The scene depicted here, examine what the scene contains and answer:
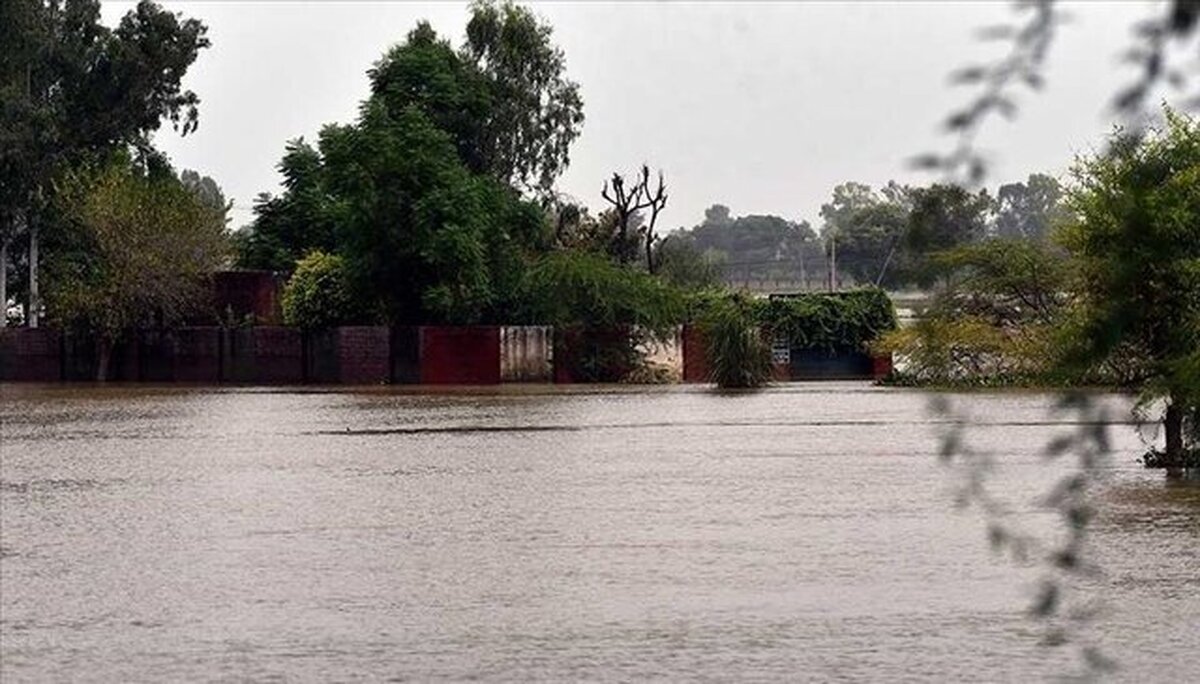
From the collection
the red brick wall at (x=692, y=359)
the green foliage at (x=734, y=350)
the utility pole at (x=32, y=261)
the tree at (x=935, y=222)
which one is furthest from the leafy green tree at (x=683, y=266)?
the tree at (x=935, y=222)

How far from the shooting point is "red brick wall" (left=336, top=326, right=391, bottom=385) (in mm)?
53312

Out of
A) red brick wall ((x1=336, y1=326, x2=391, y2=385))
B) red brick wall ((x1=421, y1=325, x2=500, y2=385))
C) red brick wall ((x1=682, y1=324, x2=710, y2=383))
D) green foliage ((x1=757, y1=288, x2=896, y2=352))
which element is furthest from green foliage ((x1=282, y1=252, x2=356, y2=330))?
green foliage ((x1=757, y1=288, x2=896, y2=352))

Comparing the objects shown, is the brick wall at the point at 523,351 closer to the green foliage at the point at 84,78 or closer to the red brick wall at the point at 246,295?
the red brick wall at the point at 246,295

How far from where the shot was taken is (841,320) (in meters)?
59.0

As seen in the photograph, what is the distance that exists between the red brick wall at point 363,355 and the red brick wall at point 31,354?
863 cm

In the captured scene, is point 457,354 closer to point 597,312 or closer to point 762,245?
point 597,312

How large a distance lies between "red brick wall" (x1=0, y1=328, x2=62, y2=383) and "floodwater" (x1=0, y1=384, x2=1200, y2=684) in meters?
29.0

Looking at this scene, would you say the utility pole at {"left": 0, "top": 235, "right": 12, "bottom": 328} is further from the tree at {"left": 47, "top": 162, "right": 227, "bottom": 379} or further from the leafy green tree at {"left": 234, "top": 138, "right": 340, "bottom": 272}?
the leafy green tree at {"left": 234, "top": 138, "right": 340, "bottom": 272}

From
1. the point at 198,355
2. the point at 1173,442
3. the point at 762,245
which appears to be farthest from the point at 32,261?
the point at 762,245

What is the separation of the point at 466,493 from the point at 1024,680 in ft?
36.0

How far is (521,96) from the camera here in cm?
7062

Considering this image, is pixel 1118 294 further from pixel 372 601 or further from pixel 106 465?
pixel 106 465

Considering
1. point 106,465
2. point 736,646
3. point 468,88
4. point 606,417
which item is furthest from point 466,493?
point 468,88

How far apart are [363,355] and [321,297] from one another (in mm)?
2115
